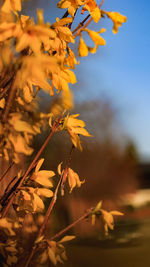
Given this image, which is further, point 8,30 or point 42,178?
point 42,178

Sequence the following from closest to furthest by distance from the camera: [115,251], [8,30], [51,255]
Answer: [8,30] → [51,255] → [115,251]

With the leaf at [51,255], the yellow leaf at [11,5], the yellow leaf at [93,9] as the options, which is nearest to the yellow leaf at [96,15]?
the yellow leaf at [93,9]

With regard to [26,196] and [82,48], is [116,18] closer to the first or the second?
[82,48]

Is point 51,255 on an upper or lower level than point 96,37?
lower

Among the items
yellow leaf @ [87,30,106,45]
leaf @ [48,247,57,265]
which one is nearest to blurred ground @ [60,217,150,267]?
leaf @ [48,247,57,265]

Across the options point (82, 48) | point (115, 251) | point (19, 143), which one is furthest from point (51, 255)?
point (115, 251)

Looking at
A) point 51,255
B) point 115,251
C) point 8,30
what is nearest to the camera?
point 8,30

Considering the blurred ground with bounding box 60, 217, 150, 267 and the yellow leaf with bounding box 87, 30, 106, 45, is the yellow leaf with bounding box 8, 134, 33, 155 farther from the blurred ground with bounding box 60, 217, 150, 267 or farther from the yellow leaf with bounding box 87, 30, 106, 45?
the blurred ground with bounding box 60, 217, 150, 267

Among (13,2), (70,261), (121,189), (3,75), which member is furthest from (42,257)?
(121,189)

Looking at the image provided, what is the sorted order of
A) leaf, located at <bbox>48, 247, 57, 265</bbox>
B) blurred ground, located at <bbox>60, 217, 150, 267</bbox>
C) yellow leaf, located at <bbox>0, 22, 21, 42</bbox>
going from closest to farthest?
yellow leaf, located at <bbox>0, 22, 21, 42</bbox> < leaf, located at <bbox>48, 247, 57, 265</bbox> < blurred ground, located at <bbox>60, 217, 150, 267</bbox>

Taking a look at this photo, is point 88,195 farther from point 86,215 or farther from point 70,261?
point 86,215

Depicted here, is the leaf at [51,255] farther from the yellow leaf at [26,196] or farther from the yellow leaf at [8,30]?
the yellow leaf at [8,30]

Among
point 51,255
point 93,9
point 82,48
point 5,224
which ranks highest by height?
point 93,9
